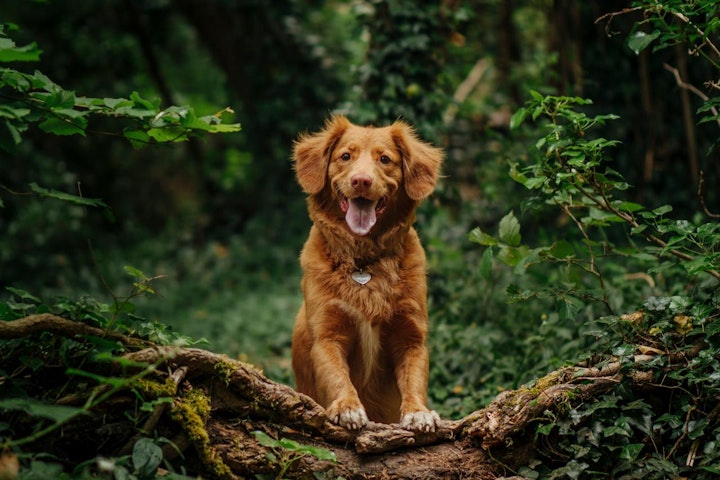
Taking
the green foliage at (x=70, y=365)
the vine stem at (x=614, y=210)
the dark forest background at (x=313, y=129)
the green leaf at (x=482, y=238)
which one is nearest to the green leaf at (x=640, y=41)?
the dark forest background at (x=313, y=129)

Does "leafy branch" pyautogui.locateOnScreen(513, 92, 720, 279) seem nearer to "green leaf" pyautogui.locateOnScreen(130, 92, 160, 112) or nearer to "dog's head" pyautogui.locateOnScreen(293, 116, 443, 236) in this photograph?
"dog's head" pyautogui.locateOnScreen(293, 116, 443, 236)

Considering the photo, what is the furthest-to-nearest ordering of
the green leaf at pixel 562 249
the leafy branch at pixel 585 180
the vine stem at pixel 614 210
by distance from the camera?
the green leaf at pixel 562 249
the vine stem at pixel 614 210
the leafy branch at pixel 585 180

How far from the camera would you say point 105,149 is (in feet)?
47.2

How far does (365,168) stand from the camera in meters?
4.18

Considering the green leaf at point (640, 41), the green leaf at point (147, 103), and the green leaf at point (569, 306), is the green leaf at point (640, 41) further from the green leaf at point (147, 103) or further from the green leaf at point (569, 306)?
the green leaf at point (147, 103)

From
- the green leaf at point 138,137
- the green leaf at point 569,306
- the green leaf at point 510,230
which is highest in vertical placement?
the green leaf at point 138,137

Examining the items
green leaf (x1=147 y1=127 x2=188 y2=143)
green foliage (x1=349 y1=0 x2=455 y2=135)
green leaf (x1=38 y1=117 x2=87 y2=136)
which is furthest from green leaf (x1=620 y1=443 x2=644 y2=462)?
green foliage (x1=349 y1=0 x2=455 y2=135)

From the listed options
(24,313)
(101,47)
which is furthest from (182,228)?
(24,313)

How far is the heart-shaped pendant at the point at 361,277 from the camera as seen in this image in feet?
13.4

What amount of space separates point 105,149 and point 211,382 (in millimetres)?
12248

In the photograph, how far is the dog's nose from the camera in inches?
159

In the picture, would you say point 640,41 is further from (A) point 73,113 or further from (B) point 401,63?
(B) point 401,63

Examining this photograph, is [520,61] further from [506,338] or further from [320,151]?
[320,151]

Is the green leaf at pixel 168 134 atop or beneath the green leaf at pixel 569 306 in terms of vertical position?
atop
